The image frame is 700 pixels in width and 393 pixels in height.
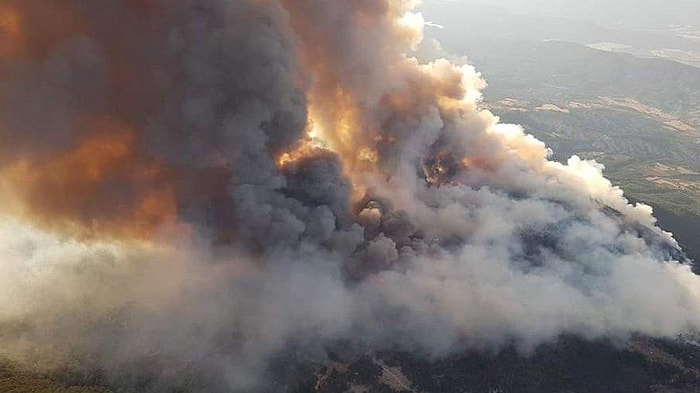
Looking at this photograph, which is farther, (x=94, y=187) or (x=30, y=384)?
(x=30, y=384)

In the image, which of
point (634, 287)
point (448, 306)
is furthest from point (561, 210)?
point (448, 306)

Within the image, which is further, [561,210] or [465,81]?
[561,210]

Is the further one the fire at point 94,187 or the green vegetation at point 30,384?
the green vegetation at point 30,384

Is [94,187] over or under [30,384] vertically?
over

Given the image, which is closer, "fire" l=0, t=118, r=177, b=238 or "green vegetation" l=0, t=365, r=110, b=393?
"fire" l=0, t=118, r=177, b=238

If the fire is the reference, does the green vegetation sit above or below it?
below

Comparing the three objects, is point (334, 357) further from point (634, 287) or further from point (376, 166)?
point (634, 287)

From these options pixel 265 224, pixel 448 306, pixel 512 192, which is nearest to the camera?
pixel 265 224

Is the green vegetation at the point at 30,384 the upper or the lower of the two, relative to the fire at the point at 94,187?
lower
